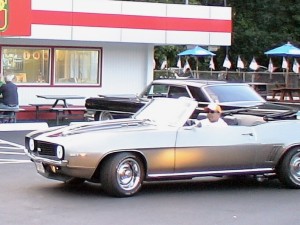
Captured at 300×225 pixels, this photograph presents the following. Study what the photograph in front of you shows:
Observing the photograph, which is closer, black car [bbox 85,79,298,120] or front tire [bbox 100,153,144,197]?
front tire [bbox 100,153,144,197]

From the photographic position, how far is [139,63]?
2366 cm

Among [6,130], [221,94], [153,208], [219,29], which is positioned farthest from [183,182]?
[219,29]

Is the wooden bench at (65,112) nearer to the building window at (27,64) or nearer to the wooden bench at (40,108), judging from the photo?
the wooden bench at (40,108)

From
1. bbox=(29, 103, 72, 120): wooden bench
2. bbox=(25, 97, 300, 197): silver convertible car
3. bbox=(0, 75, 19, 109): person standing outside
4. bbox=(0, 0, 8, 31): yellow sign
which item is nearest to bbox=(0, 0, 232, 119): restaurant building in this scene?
bbox=(29, 103, 72, 120): wooden bench

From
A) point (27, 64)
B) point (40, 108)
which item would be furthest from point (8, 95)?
point (27, 64)

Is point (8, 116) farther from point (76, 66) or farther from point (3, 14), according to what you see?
point (76, 66)

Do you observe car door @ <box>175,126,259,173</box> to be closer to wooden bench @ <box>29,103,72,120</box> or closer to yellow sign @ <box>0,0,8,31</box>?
yellow sign @ <box>0,0,8,31</box>

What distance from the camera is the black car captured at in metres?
15.0

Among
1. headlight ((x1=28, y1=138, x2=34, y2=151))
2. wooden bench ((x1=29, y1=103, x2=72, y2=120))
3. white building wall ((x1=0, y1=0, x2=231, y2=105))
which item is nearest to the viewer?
headlight ((x1=28, y1=138, x2=34, y2=151))

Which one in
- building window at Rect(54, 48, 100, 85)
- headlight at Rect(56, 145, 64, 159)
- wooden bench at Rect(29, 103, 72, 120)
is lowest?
wooden bench at Rect(29, 103, 72, 120)

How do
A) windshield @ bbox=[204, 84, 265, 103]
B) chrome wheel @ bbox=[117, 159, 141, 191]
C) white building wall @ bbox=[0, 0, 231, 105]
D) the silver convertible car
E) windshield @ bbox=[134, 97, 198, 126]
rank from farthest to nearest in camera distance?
white building wall @ bbox=[0, 0, 231, 105], windshield @ bbox=[204, 84, 265, 103], windshield @ bbox=[134, 97, 198, 126], chrome wheel @ bbox=[117, 159, 141, 191], the silver convertible car

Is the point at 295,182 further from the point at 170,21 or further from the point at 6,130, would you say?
the point at 170,21

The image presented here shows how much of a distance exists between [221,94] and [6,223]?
870cm

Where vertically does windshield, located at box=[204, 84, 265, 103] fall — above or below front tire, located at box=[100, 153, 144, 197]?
above
